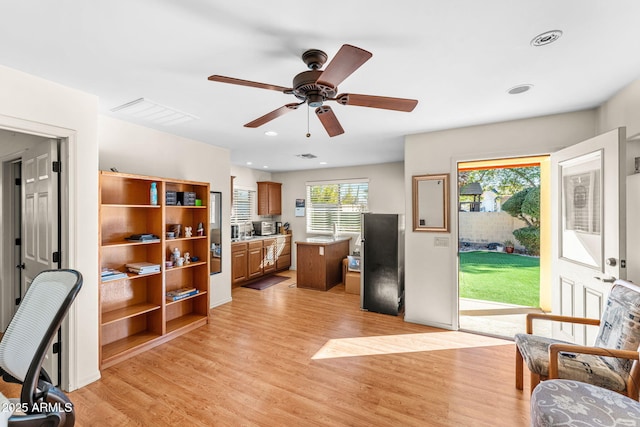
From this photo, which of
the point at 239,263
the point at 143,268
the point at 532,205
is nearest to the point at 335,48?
the point at 143,268

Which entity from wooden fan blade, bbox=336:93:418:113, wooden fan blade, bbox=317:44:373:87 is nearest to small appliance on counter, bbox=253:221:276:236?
wooden fan blade, bbox=336:93:418:113

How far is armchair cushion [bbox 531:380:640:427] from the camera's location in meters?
1.33

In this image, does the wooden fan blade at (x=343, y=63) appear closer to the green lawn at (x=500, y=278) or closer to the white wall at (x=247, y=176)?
the white wall at (x=247, y=176)

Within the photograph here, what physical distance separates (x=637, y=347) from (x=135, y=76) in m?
3.84

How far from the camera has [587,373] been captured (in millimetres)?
1748

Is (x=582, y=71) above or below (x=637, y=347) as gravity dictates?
above

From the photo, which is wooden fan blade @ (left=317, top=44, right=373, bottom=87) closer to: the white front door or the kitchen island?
the white front door

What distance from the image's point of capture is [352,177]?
20.7 feet

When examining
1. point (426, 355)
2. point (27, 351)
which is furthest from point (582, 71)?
point (27, 351)

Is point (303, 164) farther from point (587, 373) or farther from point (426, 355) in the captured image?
point (587, 373)

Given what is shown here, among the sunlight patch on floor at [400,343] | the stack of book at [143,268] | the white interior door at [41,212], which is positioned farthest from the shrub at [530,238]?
the white interior door at [41,212]

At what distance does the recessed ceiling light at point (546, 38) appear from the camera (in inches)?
63.8

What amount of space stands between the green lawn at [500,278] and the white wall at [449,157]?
2095mm

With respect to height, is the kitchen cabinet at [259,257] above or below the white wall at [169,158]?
below
